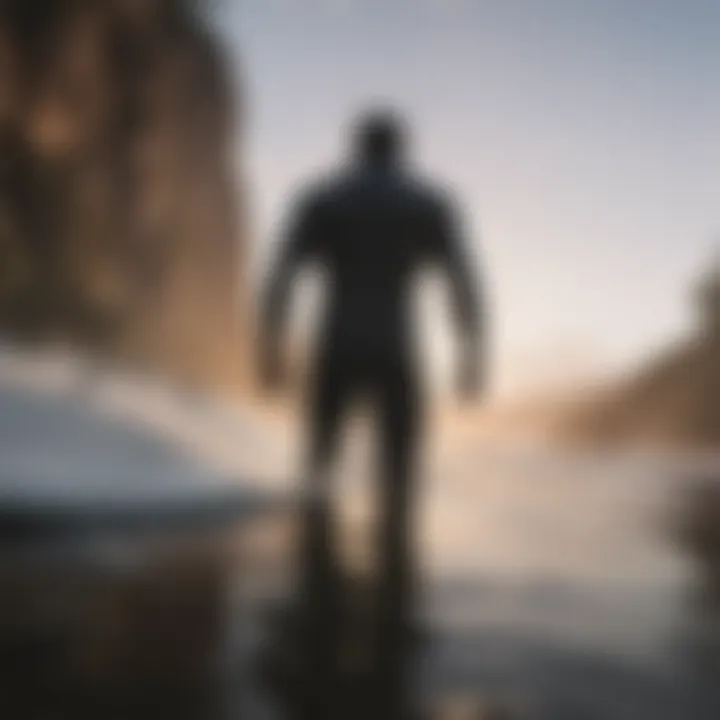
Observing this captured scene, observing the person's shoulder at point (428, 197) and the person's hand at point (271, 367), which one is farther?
the person's hand at point (271, 367)

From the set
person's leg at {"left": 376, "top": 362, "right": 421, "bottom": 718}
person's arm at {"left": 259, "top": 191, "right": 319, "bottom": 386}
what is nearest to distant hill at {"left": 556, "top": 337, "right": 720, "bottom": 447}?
person's leg at {"left": 376, "top": 362, "right": 421, "bottom": 718}

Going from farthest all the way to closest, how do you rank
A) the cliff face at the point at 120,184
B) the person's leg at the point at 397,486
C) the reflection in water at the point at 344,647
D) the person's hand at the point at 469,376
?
the cliff face at the point at 120,184, the person's hand at the point at 469,376, the person's leg at the point at 397,486, the reflection in water at the point at 344,647

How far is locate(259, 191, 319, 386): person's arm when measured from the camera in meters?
1.42

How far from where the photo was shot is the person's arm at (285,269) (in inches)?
56.1

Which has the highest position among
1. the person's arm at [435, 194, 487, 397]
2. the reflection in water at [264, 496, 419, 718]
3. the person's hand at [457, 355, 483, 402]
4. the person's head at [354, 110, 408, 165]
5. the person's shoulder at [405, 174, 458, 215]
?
the person's head at [354, 110, 408, 165]

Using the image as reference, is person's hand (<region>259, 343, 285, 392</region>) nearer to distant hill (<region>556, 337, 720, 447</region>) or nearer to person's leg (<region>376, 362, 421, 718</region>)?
person's leg (<region>376, 362, 421, 718</region>)

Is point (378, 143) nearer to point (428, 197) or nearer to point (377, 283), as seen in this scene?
point (428, 197)

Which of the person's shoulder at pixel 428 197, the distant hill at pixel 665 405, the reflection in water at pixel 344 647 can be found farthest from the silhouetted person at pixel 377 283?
the distant hill at pixel 665 405

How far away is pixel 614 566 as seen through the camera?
44.9 inches

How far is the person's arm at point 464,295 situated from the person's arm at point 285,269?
0.69ft

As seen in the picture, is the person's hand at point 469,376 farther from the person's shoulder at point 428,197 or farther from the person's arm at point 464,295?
the person's shoulder at point 428,197

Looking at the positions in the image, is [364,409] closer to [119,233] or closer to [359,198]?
[359,198]

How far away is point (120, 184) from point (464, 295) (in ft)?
7.68

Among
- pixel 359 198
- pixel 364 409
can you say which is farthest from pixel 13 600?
pixel 359 198
